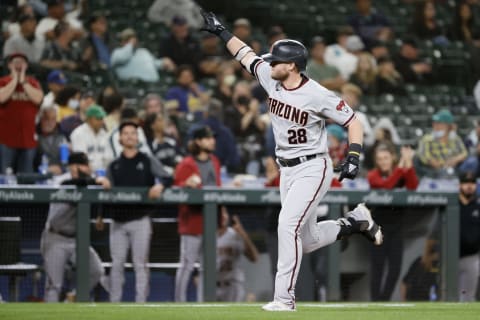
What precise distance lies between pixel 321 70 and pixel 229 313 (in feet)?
29.7

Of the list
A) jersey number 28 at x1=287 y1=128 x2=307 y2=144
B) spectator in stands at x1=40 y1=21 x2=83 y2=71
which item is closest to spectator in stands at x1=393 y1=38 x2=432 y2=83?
spectator in stands at x1=40 y1=21 x2=83 y2=71

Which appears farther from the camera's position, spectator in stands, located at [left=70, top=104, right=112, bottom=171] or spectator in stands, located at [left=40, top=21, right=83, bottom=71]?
spectator in stands, located at [left=40, top=21, right=83, bottom=71]

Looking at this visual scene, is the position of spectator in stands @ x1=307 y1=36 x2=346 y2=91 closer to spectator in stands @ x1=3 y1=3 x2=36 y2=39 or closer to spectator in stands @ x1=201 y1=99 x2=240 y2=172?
spectator in stands @ x1=201 y1=99 x2=240 y2=172

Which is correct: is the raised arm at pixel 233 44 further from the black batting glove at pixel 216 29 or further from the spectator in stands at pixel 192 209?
the spectator in stands at pixel 192 209

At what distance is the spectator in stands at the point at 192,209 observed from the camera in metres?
10.3

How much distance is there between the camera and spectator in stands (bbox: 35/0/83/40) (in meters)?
14.2

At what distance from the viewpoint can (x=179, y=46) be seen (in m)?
15.9

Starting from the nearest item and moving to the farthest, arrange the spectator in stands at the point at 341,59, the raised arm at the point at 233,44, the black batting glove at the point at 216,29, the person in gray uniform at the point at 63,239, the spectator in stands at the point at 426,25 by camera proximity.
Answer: the raised arm at the point at 233,44
the black batting glove at the point at 216,29
the person in gray uniform at the point at 63,239
the spectator in stands at the point at 341,59
the spectator in stands at the point at 426,25

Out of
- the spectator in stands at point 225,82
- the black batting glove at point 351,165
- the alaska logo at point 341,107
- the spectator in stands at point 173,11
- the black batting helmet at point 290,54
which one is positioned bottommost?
the black batting glove at point 351,165

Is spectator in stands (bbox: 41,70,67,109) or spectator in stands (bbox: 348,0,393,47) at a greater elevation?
spectator in stands (bbox: 348,0,393,47)

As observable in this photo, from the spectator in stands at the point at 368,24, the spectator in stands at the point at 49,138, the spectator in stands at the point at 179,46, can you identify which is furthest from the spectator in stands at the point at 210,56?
the spectator in stands at the point at 49,138

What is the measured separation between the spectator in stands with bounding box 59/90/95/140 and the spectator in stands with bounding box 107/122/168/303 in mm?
1629

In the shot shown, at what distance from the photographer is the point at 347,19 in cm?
1825

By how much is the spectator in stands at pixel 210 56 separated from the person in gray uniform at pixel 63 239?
5930 mm
